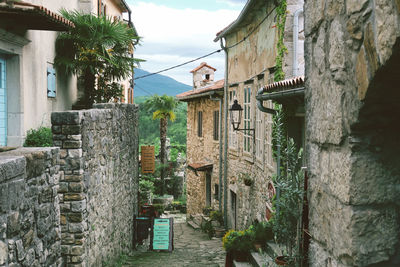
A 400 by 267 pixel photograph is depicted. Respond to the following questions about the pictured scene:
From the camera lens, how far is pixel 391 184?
76.7 inches

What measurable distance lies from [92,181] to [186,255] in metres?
5.03

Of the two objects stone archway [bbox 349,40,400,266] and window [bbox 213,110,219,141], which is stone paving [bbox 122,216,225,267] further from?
stone archway [bbox 349,40,400,266]

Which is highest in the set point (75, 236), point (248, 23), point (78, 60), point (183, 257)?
point (248, 23)

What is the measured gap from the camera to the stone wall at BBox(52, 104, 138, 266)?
572cm

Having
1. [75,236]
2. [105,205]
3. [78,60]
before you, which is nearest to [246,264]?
[105,205]

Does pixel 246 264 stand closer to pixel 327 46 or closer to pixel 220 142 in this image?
pixel 327 46

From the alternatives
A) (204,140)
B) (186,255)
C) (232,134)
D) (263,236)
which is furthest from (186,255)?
(204,140)

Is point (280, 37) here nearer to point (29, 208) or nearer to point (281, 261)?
point (281, 261)

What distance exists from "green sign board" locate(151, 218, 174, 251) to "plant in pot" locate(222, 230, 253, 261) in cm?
334

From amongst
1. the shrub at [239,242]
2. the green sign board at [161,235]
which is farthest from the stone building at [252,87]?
the green sign board at [161,235]

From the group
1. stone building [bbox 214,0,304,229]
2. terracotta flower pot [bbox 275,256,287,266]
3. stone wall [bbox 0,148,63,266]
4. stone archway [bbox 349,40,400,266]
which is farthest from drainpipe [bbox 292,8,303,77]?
stone archway [bbox 349,40,400,266]

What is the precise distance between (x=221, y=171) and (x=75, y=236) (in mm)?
8998

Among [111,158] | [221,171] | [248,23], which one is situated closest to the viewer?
[111,158]

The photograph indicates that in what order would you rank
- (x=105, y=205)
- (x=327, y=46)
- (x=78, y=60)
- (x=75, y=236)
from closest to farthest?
(x=327, y=46) < (x=75, y=236) < (x=105, y=205) < (x=78, y=60)
